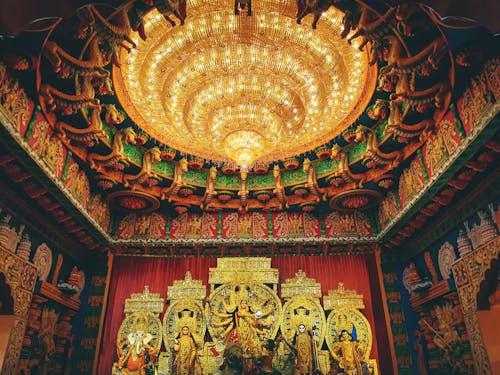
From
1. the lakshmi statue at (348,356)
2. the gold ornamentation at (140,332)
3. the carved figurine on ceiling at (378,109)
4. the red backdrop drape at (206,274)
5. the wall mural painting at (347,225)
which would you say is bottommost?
the lakshmi statue at (348,356)

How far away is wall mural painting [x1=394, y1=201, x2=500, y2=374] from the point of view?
22.4 feet

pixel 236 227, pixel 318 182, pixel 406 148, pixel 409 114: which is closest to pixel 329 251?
pixel 318 182

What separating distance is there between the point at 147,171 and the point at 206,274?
353cm

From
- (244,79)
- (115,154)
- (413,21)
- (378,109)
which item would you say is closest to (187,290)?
(115,154)

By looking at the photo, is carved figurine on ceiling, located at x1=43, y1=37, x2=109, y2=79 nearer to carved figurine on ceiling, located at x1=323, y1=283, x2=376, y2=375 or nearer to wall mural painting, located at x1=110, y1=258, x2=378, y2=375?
wall mural painting, located at x1=110, y1=258, x2=378, y2=375

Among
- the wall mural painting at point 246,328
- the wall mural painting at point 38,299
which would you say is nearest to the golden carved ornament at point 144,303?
the wall mural painting at point 246,328

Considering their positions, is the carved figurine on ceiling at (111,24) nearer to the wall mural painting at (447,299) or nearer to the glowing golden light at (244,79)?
the glowing golden light at (244,79)

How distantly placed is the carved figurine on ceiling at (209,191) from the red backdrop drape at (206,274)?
1.65 metres

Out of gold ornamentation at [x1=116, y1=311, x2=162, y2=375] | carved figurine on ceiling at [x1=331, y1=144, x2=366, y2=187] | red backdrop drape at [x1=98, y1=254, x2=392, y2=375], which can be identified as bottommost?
gold ornamentation at [x1=116, y1=311, x2=162, y2=375]

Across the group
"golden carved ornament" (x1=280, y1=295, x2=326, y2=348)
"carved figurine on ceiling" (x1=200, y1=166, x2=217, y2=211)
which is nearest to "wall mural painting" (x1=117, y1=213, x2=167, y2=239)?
"carved figurine on ceiling" (x1=200, y1=166, x2=217, y2=211)

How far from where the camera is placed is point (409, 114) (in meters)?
7.55

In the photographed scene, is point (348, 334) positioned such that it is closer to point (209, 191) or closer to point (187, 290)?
point (187, 290)

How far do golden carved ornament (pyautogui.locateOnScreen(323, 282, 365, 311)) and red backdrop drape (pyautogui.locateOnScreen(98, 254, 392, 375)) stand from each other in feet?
0.71

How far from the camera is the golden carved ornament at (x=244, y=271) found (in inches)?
414
